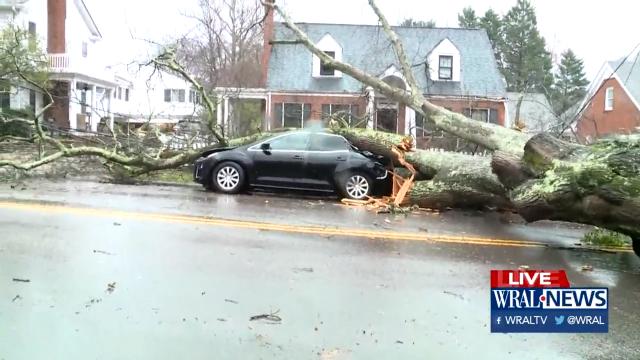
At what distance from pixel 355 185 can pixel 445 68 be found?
851 inches

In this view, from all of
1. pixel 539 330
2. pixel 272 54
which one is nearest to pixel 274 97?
pixel 272 54

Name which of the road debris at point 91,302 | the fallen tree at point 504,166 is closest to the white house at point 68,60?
the fallen tree at point 504,166

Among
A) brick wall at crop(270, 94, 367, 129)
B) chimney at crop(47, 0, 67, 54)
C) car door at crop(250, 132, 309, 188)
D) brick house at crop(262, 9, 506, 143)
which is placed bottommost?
car door at crop(250, 132, 309, 188)

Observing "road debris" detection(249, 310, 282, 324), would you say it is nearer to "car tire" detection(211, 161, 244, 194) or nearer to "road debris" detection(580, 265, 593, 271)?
"road debris" detection(580, 265, 593, 271)

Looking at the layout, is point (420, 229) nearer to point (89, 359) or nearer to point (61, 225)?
point (61, 225)

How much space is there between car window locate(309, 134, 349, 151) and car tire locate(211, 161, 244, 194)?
1600mm

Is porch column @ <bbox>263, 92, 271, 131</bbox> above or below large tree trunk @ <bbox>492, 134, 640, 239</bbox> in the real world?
above

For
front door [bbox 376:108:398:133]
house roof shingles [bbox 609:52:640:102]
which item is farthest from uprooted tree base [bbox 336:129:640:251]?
house roof shingles [bbox 609:52:640:102]

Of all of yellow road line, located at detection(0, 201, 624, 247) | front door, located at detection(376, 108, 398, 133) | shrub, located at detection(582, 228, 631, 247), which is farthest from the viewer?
front door, located at detection(376, 108, 398, 133)

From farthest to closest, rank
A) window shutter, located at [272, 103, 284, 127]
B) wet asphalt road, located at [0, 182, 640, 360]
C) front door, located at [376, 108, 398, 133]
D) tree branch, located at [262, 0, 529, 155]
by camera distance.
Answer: window shutter, located at [272, 103, 284, 127]
front door, located at [376, 108, 398, 133]
tree branch, located at [262, 0, 529, 155]
wet asphalt road, located at [0, 182, 640, 360]

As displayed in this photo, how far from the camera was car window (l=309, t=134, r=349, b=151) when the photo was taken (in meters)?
13.4

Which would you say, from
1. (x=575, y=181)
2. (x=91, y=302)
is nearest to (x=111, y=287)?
(x=91, y=302)

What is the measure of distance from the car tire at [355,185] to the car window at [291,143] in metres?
1.10

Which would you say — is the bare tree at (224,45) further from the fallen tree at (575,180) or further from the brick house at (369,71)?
the fallen tree at (575,180)
